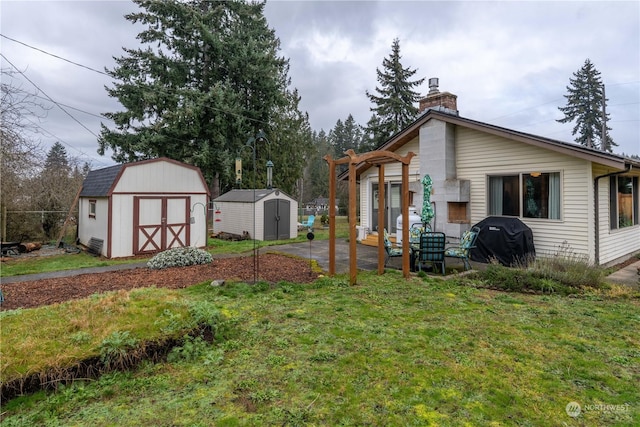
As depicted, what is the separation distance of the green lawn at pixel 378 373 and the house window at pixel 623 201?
193 inches

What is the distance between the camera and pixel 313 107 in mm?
30141

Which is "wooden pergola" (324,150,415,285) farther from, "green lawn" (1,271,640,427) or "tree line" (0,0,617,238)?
"tree line" (0,0,617,238)

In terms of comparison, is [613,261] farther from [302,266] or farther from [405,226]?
[302,266]

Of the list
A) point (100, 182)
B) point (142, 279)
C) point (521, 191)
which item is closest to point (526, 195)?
point (521, 191)

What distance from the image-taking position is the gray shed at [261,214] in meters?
13.2

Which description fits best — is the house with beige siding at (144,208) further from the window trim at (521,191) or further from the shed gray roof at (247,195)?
the window trim at (521,191)

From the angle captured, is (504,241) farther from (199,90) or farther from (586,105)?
(586,105)

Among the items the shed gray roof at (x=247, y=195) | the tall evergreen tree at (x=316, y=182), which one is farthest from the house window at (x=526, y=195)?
the tall evergreen tree at (x=316, y=182)

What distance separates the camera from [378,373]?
2.72 m

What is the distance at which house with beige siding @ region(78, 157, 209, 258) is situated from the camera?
9.53 m

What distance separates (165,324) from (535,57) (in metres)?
17.0

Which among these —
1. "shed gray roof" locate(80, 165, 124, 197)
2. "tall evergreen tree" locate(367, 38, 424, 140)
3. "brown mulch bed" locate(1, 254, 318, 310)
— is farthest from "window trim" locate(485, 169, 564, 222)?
"tall evergreen tree" locate(367, 38, 424, 140)

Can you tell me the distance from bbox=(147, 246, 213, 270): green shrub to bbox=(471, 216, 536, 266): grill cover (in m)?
6.82

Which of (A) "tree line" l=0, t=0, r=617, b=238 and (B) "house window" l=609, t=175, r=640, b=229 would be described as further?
(A) "tree line" l=0, t=0, r=617, b=238
